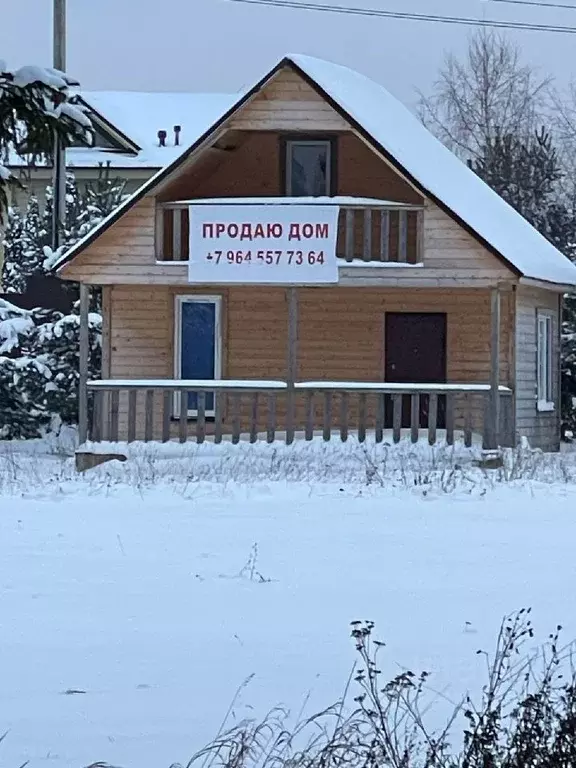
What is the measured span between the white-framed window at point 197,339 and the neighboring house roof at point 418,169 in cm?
249

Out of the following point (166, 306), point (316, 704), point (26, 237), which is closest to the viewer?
point (316, 704)

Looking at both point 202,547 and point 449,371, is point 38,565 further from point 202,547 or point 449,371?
point 449,371

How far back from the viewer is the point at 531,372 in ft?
82.8

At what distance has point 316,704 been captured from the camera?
23.7 feet

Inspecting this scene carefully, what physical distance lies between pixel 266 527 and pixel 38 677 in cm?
550

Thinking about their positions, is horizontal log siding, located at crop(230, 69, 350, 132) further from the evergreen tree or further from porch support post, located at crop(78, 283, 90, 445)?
the evergreen tree

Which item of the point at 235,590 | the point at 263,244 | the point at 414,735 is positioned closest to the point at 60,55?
the point at 263,244

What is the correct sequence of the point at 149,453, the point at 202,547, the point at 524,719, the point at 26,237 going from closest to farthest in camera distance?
the point at 524,719
the point at 202,547
the point at 149,453
the point at 26,237

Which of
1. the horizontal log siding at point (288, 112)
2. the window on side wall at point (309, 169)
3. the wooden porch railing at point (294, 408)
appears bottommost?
the wooden porch railing at point (294, 408)

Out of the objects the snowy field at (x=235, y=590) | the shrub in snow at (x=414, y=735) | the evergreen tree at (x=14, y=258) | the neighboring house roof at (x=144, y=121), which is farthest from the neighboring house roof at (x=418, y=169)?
the neighboring house roof at (x=144, y=121)

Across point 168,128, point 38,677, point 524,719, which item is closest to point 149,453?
point 38,677

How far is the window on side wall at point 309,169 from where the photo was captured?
2388cm

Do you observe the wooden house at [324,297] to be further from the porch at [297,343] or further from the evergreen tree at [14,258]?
the evergreen tree at [14,258]

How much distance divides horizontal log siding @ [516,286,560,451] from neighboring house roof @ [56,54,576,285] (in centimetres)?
55
